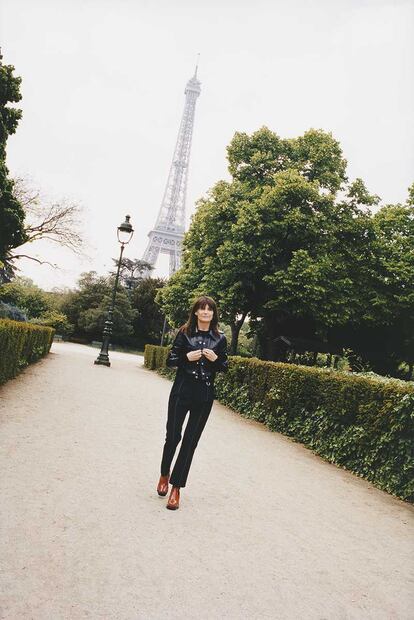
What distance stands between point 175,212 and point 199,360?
69784 mm

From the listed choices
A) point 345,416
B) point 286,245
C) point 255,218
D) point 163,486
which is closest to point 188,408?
point 163,486

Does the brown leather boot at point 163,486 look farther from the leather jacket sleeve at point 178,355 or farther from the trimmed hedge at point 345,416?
the trimmed hedge at point 345,416

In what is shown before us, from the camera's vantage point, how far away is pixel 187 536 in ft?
11.4

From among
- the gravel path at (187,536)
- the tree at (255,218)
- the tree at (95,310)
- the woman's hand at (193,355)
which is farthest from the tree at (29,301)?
the woman's hand at (193,355)

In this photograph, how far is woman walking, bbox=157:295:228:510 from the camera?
4047mm

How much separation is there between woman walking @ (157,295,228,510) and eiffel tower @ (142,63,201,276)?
58.9 m

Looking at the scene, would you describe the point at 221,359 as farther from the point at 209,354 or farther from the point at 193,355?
the point at 193,355

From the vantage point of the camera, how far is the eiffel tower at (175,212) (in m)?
68.1

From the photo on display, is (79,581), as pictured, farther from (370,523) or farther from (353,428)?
(353,428)

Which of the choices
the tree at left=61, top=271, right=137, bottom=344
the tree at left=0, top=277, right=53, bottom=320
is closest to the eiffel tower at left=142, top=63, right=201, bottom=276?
the tree at left=61, top=271, right=137, bottom=344

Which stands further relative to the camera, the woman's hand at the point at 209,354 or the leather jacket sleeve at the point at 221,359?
the leather jacket sleeve at the point at 221,359

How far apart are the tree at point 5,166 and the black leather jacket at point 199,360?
1024 centimetres

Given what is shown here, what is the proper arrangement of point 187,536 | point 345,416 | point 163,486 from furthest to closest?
point 345,416, point 163,486, point 187,536

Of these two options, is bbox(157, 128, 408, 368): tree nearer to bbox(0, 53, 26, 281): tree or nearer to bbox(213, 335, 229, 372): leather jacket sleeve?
bbox(0, 53, 26, 281): tree
